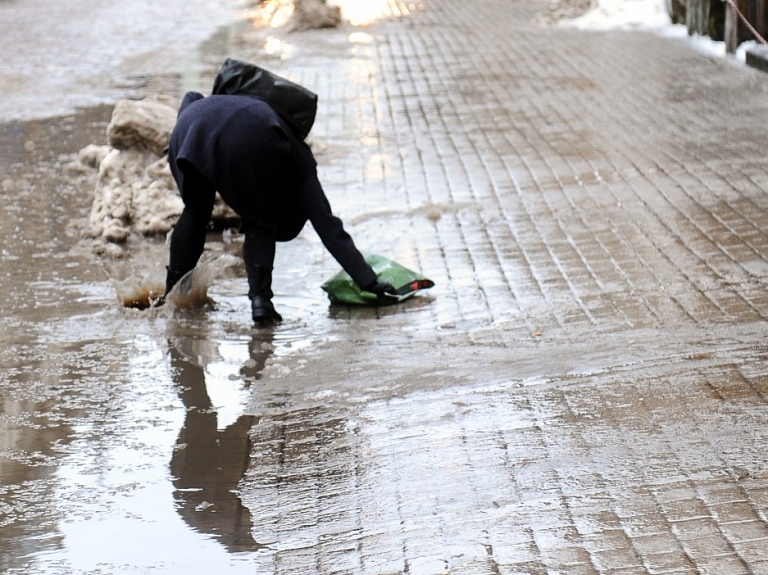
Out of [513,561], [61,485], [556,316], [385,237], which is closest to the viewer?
[513,561]

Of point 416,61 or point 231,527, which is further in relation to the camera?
point 416,61

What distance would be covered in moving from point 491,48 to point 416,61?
1083 millimetres

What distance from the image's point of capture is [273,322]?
5.48m

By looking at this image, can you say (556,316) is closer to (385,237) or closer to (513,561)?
(385,237)

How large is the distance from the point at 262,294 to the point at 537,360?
1.50m

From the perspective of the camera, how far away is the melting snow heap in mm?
7070

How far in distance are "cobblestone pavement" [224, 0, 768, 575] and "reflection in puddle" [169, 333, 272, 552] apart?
0.25 feet

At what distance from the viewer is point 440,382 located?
182 inches

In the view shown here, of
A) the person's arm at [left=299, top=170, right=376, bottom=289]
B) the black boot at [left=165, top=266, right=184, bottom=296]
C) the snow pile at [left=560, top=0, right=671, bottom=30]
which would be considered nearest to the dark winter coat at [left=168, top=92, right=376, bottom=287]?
the person's arm at [left=299, top=170, right=376, bottom=289]

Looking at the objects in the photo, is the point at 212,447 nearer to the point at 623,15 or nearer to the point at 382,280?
the point at 382,280

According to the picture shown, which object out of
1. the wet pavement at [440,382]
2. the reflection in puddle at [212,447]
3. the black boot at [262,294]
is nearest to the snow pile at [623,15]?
the wet pavement at [440,382]

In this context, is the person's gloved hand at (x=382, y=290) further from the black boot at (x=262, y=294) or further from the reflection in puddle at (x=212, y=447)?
the reflection in puddle at (x=212, y=447)

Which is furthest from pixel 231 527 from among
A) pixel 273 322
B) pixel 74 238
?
pixel 74 238

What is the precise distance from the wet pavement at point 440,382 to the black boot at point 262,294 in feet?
0.51
